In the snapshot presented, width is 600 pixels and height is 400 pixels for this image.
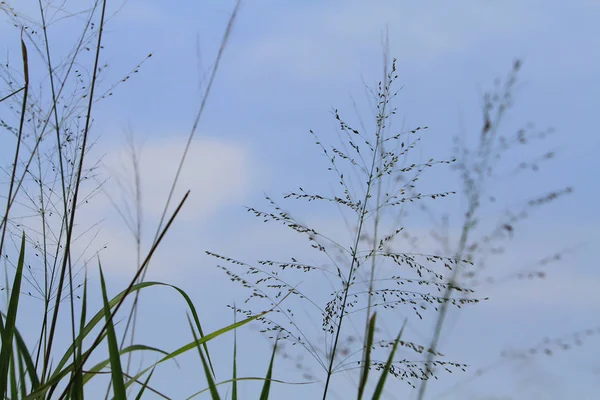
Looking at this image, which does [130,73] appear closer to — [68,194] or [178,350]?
[68,194]

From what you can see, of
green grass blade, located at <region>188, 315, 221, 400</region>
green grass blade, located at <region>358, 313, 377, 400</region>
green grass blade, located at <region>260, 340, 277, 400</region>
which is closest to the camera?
green grass blade, located at <region>358, 313, 377, 400</region>

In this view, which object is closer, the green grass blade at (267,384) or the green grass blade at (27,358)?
the green grass blade at (27,358)

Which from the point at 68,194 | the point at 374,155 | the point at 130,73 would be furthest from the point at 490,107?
the point at 68,194

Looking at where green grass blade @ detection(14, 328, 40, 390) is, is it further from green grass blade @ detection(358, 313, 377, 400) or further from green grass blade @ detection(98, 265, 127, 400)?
green grass blade @ detection(358, 313, 377, 400)

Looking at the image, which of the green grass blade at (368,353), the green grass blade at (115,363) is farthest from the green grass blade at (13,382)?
the green grass blade at (368,353)

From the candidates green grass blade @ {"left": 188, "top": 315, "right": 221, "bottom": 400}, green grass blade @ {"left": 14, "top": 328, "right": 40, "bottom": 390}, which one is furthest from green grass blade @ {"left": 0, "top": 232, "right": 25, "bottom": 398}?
green grass blade @ {"left": 188, "top": 315, "right": 221, "bottom": 400}

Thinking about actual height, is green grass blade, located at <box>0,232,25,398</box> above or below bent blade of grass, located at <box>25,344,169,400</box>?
above

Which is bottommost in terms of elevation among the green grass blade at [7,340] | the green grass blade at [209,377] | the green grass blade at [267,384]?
the green grass blade at [209,377]

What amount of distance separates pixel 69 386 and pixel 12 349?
1.09ft

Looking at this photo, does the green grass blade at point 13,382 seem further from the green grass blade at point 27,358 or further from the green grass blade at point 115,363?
the green grass blade at point 115,363

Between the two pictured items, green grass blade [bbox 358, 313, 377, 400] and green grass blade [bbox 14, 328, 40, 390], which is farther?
Result: green grass blade [bbox 14, 328, 40, 390]

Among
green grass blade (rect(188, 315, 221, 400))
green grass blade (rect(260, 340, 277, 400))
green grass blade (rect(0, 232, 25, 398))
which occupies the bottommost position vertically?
green grass blade (rect(188, 315, 221, 400))

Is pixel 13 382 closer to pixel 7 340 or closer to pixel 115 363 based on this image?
pixel 7 340

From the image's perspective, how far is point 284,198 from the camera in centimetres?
279
